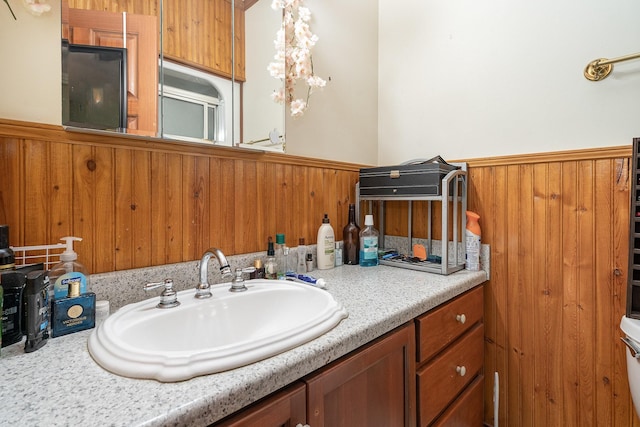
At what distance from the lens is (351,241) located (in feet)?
4.87

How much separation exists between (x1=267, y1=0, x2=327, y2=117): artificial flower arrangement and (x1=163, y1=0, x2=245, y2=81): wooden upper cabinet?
0.59 ft

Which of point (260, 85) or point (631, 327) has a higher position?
point (260, 85)

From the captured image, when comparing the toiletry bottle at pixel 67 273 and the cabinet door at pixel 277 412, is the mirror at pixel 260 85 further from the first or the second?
the cabinet door at pixel 277 412

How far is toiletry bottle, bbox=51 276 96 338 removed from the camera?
26.7 inches

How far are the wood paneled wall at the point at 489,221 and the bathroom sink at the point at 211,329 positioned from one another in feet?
0.74

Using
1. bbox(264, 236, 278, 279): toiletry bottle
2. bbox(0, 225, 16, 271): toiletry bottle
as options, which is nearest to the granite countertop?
bbox(0, 225, 16, 271): toiletry bottle

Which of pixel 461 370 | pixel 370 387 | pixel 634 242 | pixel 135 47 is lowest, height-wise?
pixel 461 370

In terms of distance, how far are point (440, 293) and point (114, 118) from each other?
1115mm

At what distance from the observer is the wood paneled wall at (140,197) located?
775mm

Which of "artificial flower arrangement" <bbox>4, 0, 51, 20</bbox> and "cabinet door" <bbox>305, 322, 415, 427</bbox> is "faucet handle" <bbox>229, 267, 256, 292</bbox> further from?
"artificial flower arrangement" <bbox>4, 0, 51, 20</bbox>

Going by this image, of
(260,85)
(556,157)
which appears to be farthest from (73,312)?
(556,157)

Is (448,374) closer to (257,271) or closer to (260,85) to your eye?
(257,271)

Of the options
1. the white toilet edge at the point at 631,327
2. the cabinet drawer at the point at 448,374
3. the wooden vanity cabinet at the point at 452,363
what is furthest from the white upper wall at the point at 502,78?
the cabinet drawer at the point at 448,374

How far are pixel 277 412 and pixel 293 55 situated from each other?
1308mm
